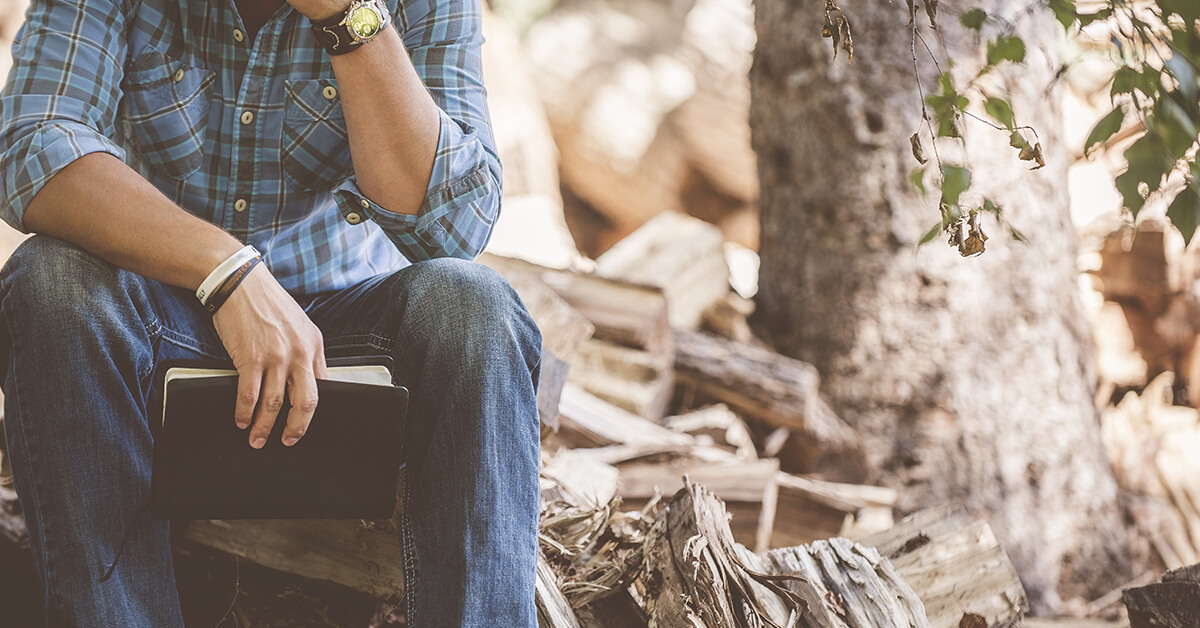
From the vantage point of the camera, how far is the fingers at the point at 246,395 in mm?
1170

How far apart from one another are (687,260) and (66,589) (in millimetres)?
2430

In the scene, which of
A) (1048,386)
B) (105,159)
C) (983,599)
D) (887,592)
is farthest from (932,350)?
(105,159)

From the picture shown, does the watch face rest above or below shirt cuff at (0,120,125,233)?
above

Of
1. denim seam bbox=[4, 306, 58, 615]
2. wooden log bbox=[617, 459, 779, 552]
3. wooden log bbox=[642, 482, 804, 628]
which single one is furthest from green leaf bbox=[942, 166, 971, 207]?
denim seam bbox=[4, 306, 58, 615]

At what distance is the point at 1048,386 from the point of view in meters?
2.76

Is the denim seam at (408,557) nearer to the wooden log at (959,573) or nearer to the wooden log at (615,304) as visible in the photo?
the wooden log at (959,573)

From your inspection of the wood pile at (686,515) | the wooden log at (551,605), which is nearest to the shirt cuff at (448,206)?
the wood pile at (686,515)

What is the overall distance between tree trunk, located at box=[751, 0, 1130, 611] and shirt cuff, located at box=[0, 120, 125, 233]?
2.16 m

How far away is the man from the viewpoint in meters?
1.20

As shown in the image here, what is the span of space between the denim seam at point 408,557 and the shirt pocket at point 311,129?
0.60m

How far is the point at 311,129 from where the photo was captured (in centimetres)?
153

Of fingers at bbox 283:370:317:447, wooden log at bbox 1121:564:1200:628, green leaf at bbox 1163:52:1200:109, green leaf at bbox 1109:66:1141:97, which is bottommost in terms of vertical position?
wooden log at bbox 1121:564:1200:628

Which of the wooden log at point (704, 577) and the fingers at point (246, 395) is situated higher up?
the fingers at point (246, 395)

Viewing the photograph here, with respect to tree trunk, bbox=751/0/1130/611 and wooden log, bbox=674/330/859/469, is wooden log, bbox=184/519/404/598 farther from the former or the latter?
tree trunk, bbox=751/0/1130/611
